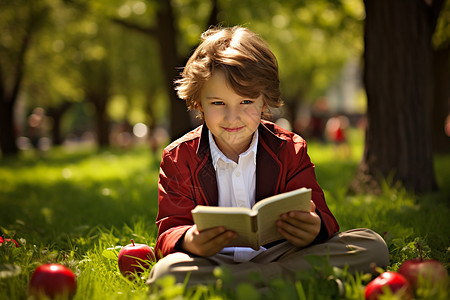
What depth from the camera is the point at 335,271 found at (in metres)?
2.18

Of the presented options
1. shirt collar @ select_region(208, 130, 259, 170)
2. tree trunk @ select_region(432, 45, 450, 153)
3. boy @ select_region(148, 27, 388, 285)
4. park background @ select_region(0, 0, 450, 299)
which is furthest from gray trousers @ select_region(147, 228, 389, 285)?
tree trunk @ select_region(432, 45, 450, 153)

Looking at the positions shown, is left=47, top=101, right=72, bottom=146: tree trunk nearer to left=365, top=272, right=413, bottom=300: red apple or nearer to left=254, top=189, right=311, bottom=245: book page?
left=254, top=189, right=311, bottom=245: book page

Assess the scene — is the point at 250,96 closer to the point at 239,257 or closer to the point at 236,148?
the point at 236,148

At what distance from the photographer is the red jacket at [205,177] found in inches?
101

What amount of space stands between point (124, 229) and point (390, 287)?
2.45 metres

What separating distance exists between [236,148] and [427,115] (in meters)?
3.47

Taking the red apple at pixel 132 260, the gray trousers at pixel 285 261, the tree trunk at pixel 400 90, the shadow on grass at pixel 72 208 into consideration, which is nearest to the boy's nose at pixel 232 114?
the gray trousers at pixel 285 261

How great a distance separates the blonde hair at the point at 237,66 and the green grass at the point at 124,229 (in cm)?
104

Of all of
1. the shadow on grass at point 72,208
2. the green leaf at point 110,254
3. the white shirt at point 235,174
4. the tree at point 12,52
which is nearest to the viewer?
the white shirt at point 235,174

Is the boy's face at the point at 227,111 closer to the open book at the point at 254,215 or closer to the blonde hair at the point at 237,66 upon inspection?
the blonde hair at the point at 237,66

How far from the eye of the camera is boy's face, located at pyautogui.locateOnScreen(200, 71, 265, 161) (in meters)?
2.48

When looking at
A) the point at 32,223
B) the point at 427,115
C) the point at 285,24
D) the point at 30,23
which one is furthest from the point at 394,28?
the point at 30,23

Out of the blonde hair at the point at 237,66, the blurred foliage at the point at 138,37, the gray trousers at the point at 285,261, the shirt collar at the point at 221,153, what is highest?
the blurred foliage at the point at 138,37

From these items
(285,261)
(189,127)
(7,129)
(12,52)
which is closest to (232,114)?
(285,261)
